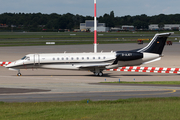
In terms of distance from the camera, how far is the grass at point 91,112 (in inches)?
597

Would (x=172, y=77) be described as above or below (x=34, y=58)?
below

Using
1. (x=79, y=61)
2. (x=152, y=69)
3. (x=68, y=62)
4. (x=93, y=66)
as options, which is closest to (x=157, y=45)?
(x=152, y=69)

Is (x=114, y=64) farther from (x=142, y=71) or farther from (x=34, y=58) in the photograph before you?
(x=34, y=58)

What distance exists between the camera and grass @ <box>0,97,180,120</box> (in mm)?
15156

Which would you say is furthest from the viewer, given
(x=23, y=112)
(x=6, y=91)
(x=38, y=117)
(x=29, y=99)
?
(x=6, y=91)

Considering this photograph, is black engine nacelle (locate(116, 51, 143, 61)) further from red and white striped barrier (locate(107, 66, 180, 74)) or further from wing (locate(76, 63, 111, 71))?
red and white striped barrier (locate(107, 66, 180, 74))

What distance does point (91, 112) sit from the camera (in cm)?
1656

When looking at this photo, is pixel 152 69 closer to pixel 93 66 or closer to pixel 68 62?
pixel 93 66

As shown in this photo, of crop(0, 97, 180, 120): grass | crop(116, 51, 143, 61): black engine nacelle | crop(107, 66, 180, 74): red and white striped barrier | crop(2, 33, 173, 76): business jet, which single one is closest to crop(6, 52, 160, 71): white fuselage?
crop(2, 33, 173, 76): business jet

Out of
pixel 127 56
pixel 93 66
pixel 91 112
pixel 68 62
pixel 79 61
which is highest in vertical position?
pixel 127 56

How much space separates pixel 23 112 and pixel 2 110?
1664 millimetres

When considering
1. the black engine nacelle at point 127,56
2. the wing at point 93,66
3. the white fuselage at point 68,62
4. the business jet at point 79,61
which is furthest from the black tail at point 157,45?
the wing at point 93,66

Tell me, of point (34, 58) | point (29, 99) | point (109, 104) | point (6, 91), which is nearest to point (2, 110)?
point (29, 99)

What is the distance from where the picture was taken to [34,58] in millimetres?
37969
